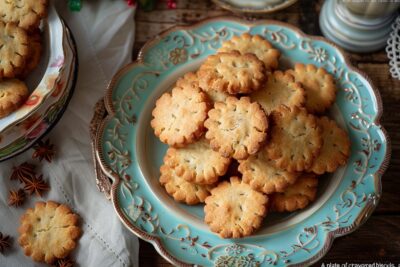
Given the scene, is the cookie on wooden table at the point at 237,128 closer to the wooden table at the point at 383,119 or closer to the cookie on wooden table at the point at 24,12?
the wooden table at the point at 383,119

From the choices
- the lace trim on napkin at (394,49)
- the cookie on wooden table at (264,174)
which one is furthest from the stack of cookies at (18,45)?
the lace trim on napkin at (394,49)

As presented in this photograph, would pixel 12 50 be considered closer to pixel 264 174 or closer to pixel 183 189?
pixel 183 189

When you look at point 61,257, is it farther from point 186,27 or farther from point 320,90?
point 320,90

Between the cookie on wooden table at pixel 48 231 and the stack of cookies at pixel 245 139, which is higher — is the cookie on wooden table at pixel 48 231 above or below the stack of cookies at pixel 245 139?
below

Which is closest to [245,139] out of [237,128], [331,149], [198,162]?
[237,128]

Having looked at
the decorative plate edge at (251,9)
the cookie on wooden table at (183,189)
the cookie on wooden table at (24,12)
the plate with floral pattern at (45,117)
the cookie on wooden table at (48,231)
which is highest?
the cookie on wooden table at (24,12)

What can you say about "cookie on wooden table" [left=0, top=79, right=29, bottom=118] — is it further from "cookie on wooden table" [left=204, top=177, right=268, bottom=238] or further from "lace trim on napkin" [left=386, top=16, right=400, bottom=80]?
"lace trim on napkin" [left=386, top=16, right=400, bottom=80]
